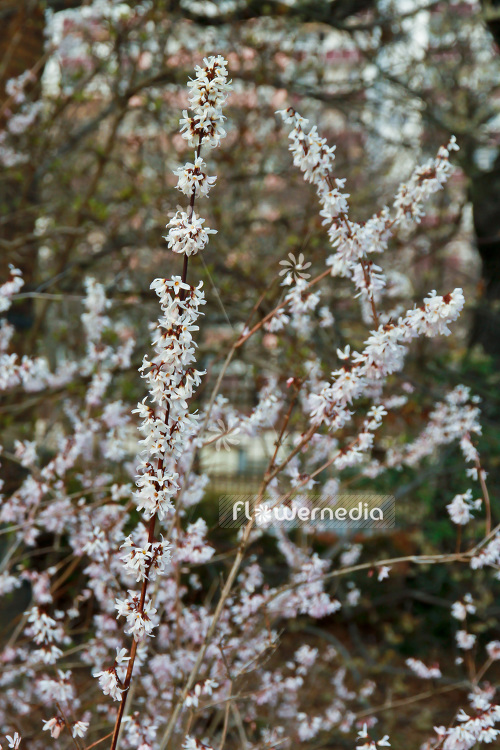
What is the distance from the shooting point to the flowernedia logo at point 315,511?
2518 millimetres

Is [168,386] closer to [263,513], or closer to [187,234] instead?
[187,234]

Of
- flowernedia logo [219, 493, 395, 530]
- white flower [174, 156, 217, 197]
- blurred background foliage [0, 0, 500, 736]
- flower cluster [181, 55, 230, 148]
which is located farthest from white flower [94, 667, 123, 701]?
blurred background foliage [0, 0, 500, 736]

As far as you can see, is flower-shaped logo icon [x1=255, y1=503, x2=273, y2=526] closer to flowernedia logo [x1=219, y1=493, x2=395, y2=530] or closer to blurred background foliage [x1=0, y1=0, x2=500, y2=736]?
flowernedia logo [x1=219, y1=493, x2=395, y2=530]

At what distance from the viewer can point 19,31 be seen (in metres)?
4.77

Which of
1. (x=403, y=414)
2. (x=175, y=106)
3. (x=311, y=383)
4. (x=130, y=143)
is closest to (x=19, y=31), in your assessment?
(x=130, y=143)

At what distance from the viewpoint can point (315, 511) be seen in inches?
145

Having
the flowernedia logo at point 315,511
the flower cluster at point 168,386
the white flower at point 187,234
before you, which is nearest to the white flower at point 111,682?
the flower cluster at point 168,386

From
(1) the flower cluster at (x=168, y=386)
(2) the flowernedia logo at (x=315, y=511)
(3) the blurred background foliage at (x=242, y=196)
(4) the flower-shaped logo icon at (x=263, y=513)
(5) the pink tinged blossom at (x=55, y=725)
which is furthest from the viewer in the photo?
(3) the blurred background foliage at (x=242, y=196)

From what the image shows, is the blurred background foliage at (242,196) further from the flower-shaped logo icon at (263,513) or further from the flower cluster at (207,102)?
the flower cluster at (207,102)

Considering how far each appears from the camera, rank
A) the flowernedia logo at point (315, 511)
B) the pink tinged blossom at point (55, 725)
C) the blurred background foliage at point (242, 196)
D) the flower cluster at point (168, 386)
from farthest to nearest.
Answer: the blurred background foliage at point (242, 196), the flowernedia logo at point (315, 511), the pink tinged blossom at point (55, 725), the flower cluster at point (168, 386)

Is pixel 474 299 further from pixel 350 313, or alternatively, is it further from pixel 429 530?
pixel 429 530

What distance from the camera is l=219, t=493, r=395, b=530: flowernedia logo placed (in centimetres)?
252

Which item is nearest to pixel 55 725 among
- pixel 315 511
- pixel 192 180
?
pixel 192 180

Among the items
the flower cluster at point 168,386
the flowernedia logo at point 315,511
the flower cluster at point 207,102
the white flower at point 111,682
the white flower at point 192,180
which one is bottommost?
the flowernedia logo at point 315,511
